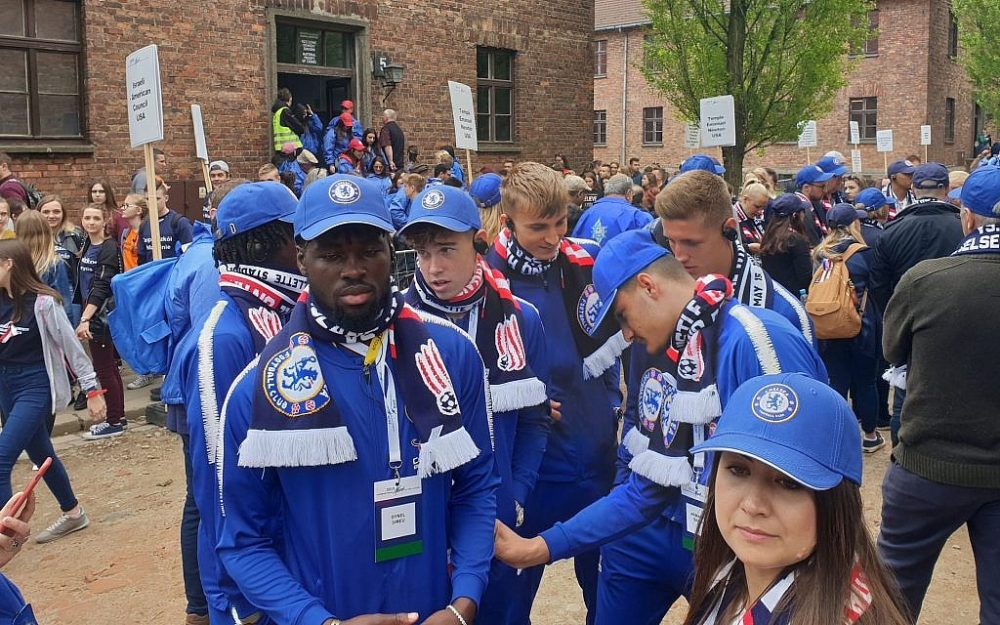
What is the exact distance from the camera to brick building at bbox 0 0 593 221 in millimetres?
12258

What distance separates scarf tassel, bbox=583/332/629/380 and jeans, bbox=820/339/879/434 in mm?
4220

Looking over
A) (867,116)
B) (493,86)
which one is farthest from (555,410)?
(867,116)

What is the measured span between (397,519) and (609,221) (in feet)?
14.5

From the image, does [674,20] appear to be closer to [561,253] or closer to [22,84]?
[22,84]

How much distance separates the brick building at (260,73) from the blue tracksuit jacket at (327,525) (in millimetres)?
11341

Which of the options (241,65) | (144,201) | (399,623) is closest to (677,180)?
(399,623)

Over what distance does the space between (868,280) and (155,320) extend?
5.54 metres

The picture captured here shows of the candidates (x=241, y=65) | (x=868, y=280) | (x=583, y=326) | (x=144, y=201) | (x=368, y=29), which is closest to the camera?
(x=583, y=326)

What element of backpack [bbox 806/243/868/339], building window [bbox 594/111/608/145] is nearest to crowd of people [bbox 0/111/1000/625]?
backpack [bbox 806/243/868/339]

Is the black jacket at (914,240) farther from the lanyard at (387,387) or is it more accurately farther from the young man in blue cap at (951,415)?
the lanyard at (387,387)

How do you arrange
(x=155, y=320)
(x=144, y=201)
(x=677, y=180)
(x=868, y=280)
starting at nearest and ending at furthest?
(x=677, y=180) < (x=155, y=320) < (x=868, y=280) < (x=144, y=201)

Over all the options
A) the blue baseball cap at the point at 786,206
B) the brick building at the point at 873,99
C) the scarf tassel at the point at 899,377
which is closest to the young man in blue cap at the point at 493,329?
the scarf tassel at the point at 899,377

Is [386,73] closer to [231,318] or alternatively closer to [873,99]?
[231,318]

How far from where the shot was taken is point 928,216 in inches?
265
